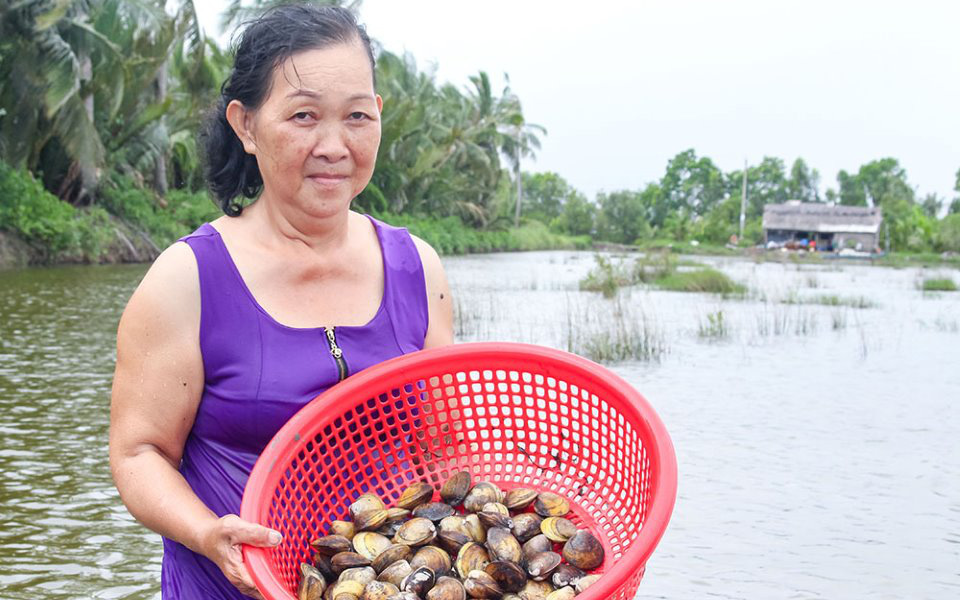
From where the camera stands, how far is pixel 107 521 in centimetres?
409

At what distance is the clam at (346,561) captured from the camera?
1.73m

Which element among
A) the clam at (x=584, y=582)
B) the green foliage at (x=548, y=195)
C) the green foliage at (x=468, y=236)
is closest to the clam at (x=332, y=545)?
the clam at (x=584, y=582)

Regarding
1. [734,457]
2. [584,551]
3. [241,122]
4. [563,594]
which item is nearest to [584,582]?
[563,594]

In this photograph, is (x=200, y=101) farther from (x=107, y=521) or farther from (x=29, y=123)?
(x=107, y=521)

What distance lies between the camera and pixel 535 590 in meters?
1.74

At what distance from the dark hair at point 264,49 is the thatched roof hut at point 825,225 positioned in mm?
53964

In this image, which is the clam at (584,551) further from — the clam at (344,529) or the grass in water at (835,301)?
the grass in water at (835,301)

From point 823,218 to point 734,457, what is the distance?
5218 centimetres

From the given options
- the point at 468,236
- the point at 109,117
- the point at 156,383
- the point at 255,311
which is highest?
the point at 109,117

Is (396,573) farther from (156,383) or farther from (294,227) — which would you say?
(294,227)

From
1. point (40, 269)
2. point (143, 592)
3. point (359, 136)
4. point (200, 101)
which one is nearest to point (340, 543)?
point (359, 136)

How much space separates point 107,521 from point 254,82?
2.94 m

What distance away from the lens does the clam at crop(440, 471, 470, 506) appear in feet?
6.47

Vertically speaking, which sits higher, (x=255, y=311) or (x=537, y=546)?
(x=255, y=311)
